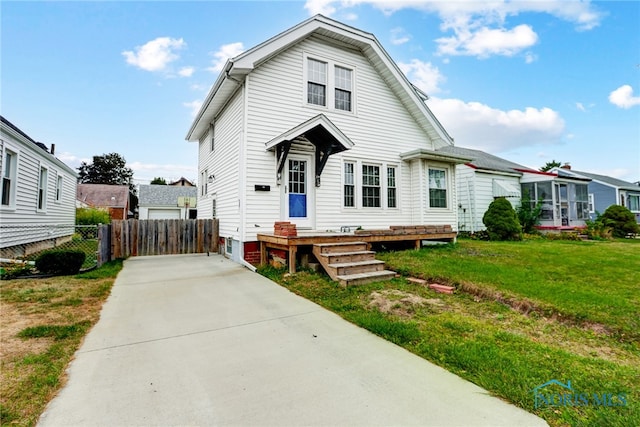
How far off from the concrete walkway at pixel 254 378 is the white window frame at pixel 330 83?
6.78 m

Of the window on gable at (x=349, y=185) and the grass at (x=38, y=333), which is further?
the window on gable at (x=349, y=185)

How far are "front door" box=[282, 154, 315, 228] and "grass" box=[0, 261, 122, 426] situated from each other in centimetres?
455

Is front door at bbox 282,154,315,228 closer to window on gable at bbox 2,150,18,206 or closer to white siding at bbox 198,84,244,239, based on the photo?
white siding at bbox 198,84,244,239

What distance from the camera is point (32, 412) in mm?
2004

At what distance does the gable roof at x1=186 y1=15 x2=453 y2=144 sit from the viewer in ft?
25.4

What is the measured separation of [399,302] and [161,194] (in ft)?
125

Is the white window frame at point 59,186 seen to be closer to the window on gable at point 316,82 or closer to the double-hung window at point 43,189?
the double-hung window at point 43,189

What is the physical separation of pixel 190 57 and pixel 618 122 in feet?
59.9

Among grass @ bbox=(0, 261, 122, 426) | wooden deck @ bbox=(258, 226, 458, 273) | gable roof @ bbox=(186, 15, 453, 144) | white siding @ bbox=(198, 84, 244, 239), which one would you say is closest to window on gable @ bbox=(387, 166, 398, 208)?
wooden deck @ bbox=(258, 226, 458, 273)

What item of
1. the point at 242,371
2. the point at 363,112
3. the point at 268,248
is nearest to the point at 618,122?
the point at 363,112

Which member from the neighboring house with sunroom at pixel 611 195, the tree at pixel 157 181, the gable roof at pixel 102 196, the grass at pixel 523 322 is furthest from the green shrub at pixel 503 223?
the tree at pixel 157 181

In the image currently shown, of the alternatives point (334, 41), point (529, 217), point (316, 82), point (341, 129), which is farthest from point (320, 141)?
point (529, 217)

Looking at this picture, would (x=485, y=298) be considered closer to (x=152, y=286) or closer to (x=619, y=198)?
(x=152, y=286)

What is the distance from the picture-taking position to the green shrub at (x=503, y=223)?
40.4 ft
